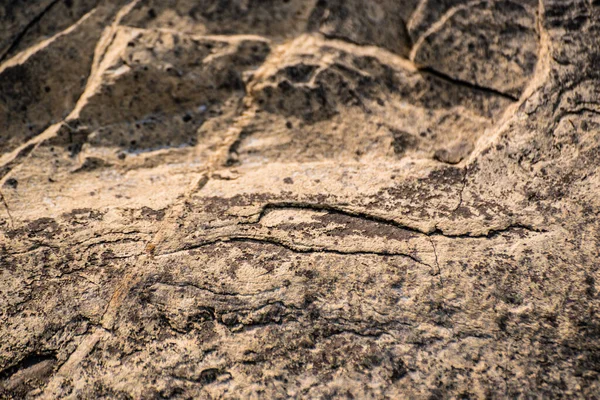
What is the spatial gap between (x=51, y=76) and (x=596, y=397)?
4.69ft

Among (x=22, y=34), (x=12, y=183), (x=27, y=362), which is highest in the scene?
(x=22, y=34)

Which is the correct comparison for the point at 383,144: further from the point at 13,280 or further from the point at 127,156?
the point at 13,280

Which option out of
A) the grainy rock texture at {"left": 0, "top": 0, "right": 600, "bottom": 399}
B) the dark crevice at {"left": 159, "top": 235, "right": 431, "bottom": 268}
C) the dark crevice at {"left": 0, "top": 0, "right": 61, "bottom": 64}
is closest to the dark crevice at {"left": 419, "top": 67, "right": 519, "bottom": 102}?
the grainy rock texture at {"left": 0, "top": 0, "right": 600, "bottom": 399}

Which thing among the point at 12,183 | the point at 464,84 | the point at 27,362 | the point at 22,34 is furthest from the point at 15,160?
the point at 464,84

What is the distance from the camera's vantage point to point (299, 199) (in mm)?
1129

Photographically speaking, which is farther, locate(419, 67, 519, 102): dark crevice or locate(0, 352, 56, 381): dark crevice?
locate(419, 67, 519, 102): dark crevice

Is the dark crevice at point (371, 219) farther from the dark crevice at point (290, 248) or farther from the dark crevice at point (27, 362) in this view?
the dark crevice at point (27, 362)

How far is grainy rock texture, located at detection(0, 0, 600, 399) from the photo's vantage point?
0.85 meters

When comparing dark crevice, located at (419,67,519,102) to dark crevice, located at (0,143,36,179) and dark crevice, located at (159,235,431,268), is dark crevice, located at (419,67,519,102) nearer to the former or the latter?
dark crevice, located at (159,235,431,268)

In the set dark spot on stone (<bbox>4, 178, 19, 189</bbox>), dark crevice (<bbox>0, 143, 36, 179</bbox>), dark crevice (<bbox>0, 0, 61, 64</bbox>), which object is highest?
dark crevice (<bbox>0, 0, 61, 64</bbox>)

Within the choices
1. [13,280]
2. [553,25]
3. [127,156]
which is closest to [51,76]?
[127,156]

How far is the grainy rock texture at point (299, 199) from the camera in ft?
2.79

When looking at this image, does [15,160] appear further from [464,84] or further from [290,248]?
[464,84]

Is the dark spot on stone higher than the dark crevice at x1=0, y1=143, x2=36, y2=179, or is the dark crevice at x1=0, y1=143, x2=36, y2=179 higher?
the dark crevice at x1=0, y1=143, x2=36, y2=179
